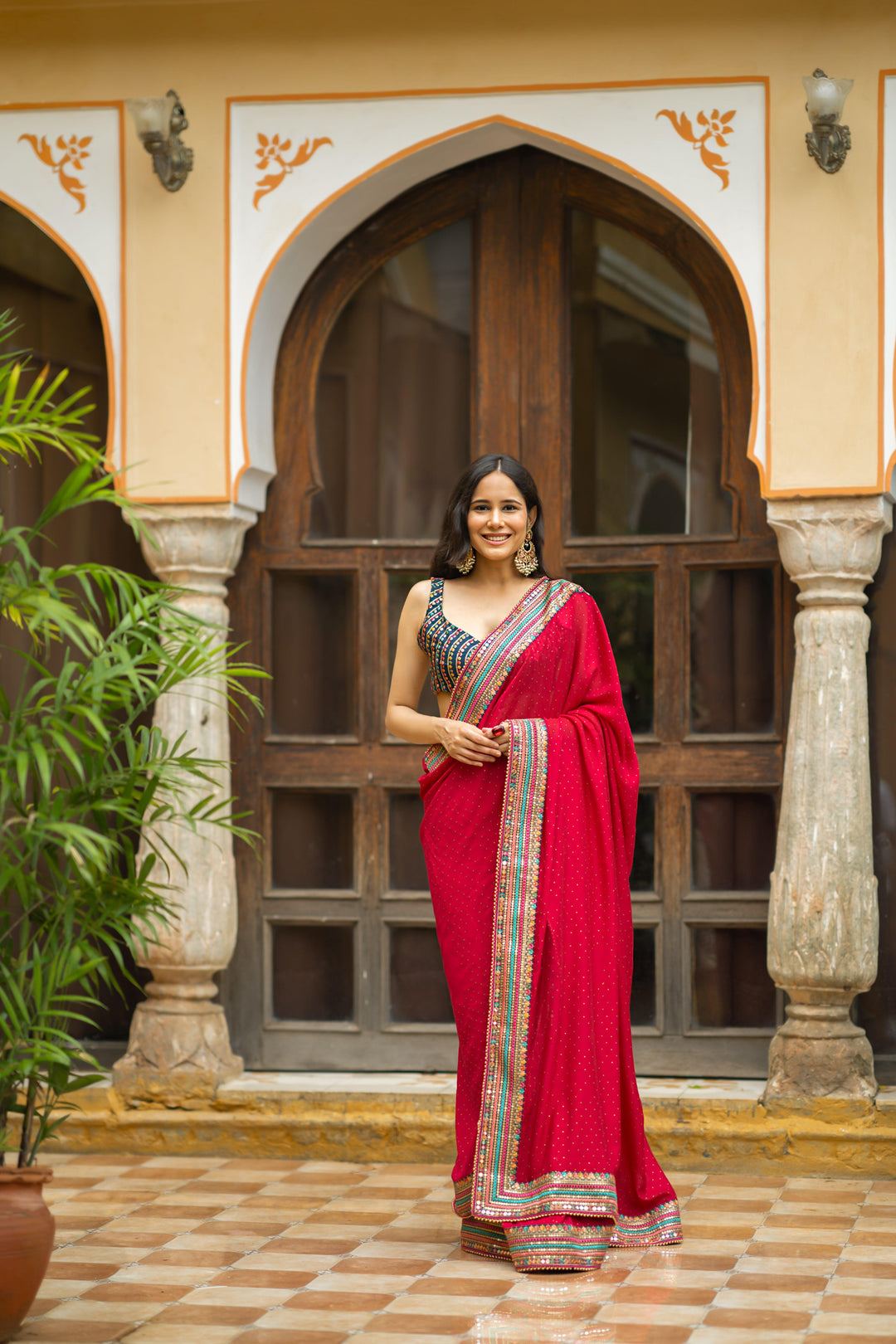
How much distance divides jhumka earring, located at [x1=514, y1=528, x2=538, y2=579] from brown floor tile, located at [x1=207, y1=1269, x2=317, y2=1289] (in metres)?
1.84

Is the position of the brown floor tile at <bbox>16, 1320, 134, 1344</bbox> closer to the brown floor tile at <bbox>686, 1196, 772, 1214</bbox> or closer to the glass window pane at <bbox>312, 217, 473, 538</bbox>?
the brown floor tile at <bbox>686, 1196, 772, 1214</bbox>

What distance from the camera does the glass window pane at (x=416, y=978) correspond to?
591cm

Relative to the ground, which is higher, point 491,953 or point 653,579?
point 653,579

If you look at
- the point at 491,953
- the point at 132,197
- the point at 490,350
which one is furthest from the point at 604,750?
the point at 132,197

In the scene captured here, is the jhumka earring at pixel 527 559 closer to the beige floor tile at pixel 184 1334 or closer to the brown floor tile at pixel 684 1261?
the brown floor tile at pixel 684 1261

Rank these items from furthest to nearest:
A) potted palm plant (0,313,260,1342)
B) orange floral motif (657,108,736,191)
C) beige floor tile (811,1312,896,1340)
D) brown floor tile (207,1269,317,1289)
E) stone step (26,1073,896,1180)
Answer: orange floral motif (657,108,736,191) → stone step (26,1073,896,1180) → brown floor tile (207,1269,317,1289) → beige floor tile (811,1312,896,1340) → potted palm plant (0,313,260,1342)

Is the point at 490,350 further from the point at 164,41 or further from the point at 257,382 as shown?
the point at 164,41

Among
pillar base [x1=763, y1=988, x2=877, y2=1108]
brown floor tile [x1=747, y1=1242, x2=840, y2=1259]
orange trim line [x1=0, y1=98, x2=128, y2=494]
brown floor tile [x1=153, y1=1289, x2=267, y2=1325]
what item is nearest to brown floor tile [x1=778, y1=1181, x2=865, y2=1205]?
pillar base [x1=763, y1=988, x2=877, y2=1108]

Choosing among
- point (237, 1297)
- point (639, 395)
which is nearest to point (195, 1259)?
point (237, 1297)

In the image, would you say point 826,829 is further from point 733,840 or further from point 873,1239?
point 873,1239

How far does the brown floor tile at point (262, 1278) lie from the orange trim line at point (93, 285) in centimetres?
276

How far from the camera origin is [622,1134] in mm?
4332

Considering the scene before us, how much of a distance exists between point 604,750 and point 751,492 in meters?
1.70

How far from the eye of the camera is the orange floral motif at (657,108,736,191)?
214 inches
